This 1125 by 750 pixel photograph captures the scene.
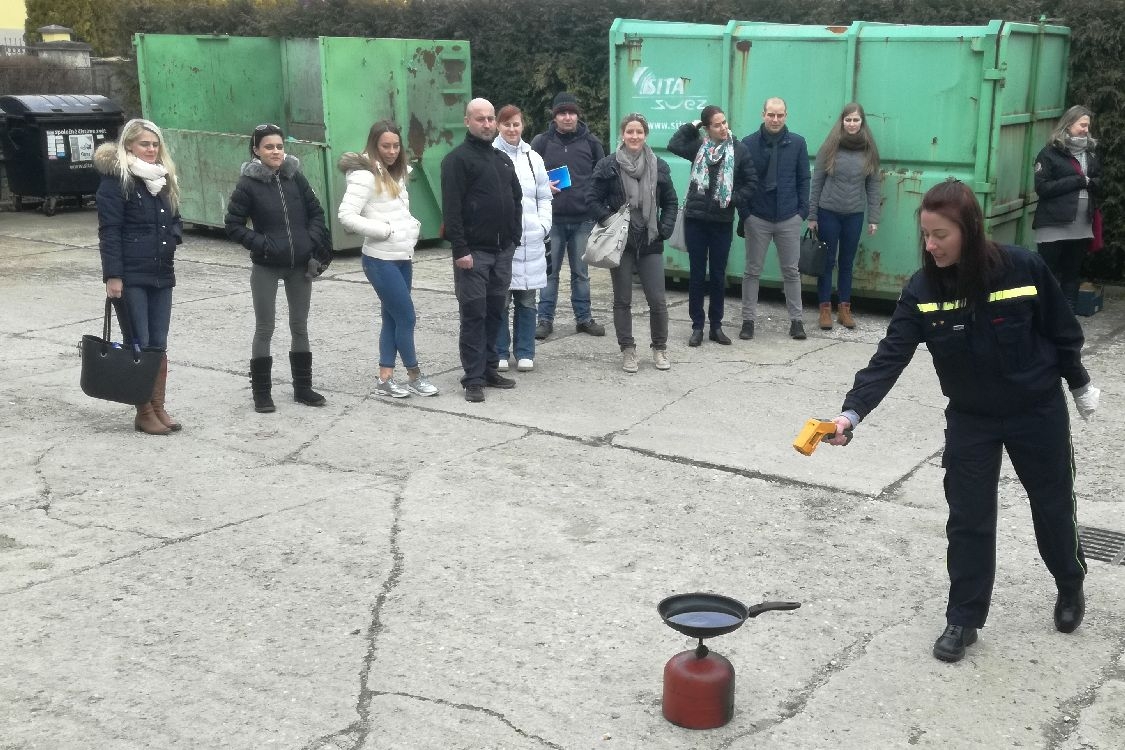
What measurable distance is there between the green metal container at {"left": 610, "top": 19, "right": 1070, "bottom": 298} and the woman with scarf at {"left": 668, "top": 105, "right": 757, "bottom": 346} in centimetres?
129

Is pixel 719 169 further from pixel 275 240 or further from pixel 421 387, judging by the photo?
pixel 275 240

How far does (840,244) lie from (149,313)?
16.8 feet

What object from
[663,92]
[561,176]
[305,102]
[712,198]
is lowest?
[712,198]

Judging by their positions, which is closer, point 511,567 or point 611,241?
→ point 511,567

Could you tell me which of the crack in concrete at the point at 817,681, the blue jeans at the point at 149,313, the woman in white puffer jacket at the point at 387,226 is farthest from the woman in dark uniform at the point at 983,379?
the blue jeans at the point at 149,313

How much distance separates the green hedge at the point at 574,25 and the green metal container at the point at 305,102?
51 cm

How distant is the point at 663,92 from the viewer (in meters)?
10.4

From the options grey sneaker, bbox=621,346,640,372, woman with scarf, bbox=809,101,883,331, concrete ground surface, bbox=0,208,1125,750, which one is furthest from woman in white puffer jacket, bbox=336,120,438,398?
woman with scarf, bbox=809,101,883,331

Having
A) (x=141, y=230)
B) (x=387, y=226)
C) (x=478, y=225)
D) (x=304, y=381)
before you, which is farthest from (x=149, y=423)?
(x=478, y=225)

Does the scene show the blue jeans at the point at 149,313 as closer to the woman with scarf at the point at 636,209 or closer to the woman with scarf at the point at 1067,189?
the woman with scarf at the point at 636,209

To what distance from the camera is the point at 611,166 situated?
8109 millimetres

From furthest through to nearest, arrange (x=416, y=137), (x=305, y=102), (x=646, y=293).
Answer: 1. (x=305, y=102)
2. (x=416, y=137)
3. (x=646, y=293)

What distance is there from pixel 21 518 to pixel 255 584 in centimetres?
145

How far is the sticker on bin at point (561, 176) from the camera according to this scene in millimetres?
8805
